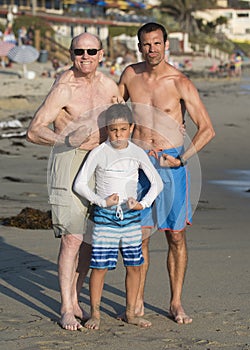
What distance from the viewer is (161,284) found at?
255 inches

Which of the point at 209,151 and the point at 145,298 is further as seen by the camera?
the point at 209,151

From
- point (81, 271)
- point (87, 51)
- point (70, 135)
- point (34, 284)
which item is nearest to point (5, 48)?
point (34, 284)

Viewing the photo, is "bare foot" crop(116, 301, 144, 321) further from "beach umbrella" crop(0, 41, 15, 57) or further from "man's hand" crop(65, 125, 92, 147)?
"beach umbrella" crop(0, 41, 15, 57)

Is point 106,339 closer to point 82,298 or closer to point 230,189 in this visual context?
point 82,298

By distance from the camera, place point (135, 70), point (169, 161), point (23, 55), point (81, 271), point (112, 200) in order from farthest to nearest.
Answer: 1. point (23, 55)
2. point (135, 70)
3. point (81, 271)
4. point (169, 161)
5. point (112, 200)

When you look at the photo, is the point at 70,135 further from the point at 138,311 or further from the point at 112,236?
the point at 138,311

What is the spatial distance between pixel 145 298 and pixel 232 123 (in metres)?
16.4

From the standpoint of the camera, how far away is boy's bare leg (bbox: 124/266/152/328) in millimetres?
5469

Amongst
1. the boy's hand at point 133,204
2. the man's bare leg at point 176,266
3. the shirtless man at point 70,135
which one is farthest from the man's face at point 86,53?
the man's bare leg at point 176,266

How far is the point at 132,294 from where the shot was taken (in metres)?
5.50

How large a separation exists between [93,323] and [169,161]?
114 centimetres

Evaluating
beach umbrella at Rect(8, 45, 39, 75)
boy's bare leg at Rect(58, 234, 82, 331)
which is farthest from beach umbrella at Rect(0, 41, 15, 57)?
boy's bare leg at Rect(58, 234, 82, 331)

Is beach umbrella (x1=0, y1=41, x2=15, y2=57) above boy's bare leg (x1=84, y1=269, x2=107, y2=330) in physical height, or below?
below

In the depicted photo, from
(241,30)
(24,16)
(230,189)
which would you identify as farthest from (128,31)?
(230,189)
